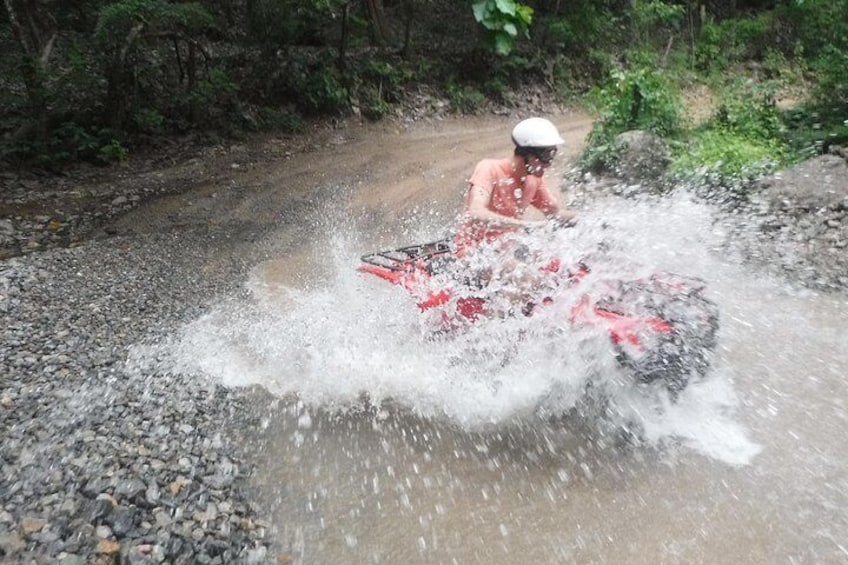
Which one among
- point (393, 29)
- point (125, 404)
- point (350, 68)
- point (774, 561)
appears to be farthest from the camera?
point (393, 29)

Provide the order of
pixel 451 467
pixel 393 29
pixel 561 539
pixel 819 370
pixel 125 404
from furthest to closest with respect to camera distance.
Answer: pixel 393 29 → pixel 819 370 → pixel 125 404 → pixel 451 467 → pixel 561 539

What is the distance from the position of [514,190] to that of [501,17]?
313 inches

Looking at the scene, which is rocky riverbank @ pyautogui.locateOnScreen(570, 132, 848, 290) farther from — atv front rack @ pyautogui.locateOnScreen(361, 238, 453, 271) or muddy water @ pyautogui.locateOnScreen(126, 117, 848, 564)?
atv front rack @ pyautogui.locateOnScreen(361, 238, 453, 271)

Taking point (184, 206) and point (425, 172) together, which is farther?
point (425, 172)

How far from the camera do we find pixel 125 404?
4328mm

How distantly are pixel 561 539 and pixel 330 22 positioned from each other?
12.6 meters

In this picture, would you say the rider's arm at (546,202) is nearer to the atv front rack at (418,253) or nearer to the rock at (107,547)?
the atv front rack at (418,253)

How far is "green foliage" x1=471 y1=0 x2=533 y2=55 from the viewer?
10602 mm

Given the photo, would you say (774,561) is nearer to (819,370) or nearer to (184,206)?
(819,370)

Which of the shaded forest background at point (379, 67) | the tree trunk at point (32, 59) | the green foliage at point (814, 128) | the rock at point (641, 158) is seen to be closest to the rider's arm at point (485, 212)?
the rock at point (641, 158)

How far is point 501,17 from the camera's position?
11391 mm

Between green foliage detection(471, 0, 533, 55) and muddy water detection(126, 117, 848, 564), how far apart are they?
620cm

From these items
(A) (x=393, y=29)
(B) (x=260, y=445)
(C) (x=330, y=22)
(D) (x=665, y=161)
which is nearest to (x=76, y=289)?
(B) (x=260, y=445)

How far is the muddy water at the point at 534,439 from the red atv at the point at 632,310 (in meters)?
Answer: 0.21
